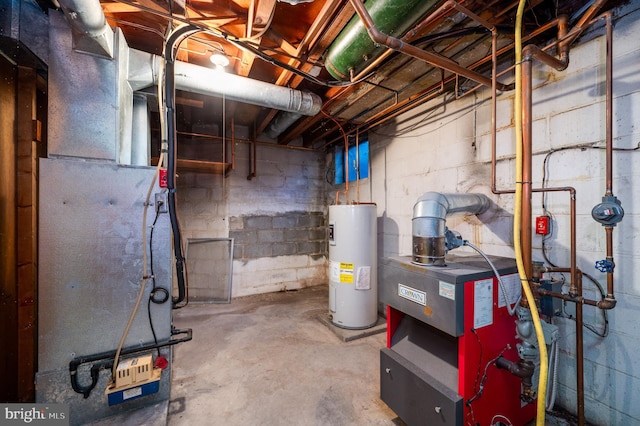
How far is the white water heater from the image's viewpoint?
2.64 meters

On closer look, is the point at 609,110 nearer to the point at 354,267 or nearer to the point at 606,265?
the point at 606,265

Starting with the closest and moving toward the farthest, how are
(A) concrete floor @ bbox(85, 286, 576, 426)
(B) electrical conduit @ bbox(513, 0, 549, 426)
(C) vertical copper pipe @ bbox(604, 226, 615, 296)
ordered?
(B) electrical conduit @ bbox(513, 0, 549, 426)
(C) vertical copper pipe @ bbox(604, 226, 615, 296)
(A) concrete floor @ bbox(85, 286, 576, 426)

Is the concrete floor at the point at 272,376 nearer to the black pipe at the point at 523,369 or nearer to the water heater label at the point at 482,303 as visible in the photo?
the black pipe at the point at 523,369

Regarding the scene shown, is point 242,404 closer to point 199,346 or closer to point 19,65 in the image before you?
point 199,346

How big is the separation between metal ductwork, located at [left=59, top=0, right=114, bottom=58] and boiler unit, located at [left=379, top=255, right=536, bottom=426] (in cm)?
193

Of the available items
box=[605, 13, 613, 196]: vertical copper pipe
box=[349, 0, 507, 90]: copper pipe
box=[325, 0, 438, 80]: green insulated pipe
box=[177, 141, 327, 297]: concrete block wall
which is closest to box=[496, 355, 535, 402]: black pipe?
box=[605, 13, 613, 196]: vertical copper pipe

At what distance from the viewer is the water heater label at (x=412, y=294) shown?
1.27 m

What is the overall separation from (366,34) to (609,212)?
4.97ft

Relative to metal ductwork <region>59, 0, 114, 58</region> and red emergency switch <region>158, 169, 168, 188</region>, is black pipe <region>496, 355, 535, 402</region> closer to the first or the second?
red emergency switch <region>158, 169, 168, 188</region>

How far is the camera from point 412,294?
1.33 meters

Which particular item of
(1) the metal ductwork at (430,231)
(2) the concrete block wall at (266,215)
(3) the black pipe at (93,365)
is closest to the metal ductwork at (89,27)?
(3) the black pipe at (93,365)

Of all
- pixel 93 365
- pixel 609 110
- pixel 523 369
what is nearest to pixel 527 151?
pixel 609 110

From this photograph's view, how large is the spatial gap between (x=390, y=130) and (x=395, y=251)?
4.55 feet

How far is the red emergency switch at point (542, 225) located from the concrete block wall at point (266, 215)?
2993 millimetres
